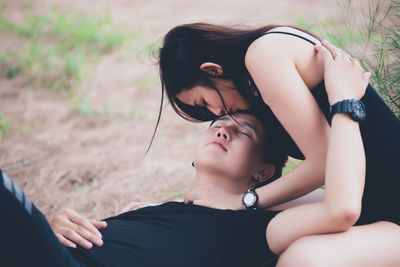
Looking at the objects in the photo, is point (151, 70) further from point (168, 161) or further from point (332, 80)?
point (332, 80)

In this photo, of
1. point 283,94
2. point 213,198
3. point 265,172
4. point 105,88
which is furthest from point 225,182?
point 105,88

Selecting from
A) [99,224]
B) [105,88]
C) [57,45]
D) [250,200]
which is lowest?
[105,88]

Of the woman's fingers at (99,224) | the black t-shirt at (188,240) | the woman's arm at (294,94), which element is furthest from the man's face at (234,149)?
the woman's fingers at (99,224)

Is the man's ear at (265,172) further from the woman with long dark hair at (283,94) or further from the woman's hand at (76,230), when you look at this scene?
the woman's hand at (76,230)

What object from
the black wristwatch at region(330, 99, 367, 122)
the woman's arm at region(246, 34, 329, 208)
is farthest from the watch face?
the woman's arm at region(246, 34, 329, 208)

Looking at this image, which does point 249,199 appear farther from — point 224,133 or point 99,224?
point 99,224

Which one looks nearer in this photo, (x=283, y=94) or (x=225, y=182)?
(x=283, y=94)

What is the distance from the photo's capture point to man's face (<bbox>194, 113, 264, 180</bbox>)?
Answer: 81.1 inches

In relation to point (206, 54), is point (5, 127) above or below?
below

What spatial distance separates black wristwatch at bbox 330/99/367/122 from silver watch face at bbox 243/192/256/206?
495 millimetres

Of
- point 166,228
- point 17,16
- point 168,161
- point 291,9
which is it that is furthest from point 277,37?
point 17,16

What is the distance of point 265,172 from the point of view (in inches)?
85.6

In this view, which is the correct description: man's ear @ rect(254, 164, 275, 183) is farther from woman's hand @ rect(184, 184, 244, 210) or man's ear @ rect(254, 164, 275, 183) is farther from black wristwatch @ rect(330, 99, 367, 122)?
black wristwatch @ rect(330, 99, 367, 122)

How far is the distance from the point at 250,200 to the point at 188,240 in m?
0.30
